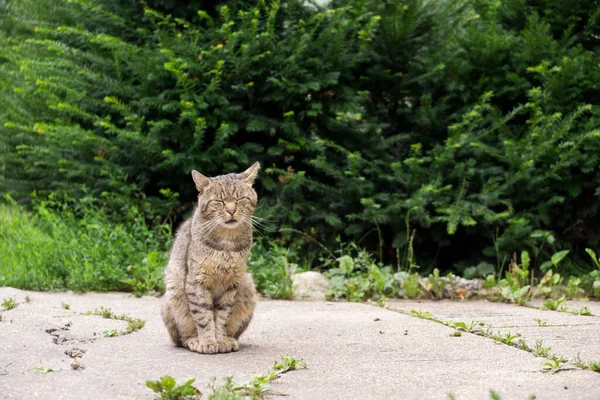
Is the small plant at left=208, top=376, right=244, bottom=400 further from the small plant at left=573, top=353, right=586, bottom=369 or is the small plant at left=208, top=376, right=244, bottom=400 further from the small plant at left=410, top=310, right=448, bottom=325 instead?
the small plant at left=410, top=310, right=448, bottom=325

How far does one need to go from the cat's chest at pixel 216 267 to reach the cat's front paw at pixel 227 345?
35 cm

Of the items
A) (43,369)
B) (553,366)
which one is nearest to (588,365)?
(553,366)

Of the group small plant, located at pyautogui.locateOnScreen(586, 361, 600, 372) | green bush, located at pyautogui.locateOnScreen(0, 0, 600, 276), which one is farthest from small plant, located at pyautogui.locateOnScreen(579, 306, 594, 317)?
small plant, located at pyautogui.locateOnScreen(586, 361, 600, 372)

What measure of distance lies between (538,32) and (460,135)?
4.34 feet

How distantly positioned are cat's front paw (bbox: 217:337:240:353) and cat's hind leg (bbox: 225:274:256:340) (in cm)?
15

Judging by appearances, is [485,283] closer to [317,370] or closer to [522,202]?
[522,202]

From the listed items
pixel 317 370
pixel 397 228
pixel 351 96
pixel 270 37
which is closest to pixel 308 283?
pixel 397 228

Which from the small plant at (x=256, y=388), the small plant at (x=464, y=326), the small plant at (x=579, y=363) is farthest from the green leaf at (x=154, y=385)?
the small plant at (x=464, y=326)

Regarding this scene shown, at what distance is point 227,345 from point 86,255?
3.44 metres

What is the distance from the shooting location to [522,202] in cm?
775

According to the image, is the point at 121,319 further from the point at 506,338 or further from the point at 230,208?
the point at 506,338

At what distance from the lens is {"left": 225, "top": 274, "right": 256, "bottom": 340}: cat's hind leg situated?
15.6 feet

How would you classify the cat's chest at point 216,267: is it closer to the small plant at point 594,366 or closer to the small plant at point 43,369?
the small plant at point 43,369

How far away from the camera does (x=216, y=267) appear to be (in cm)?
458
